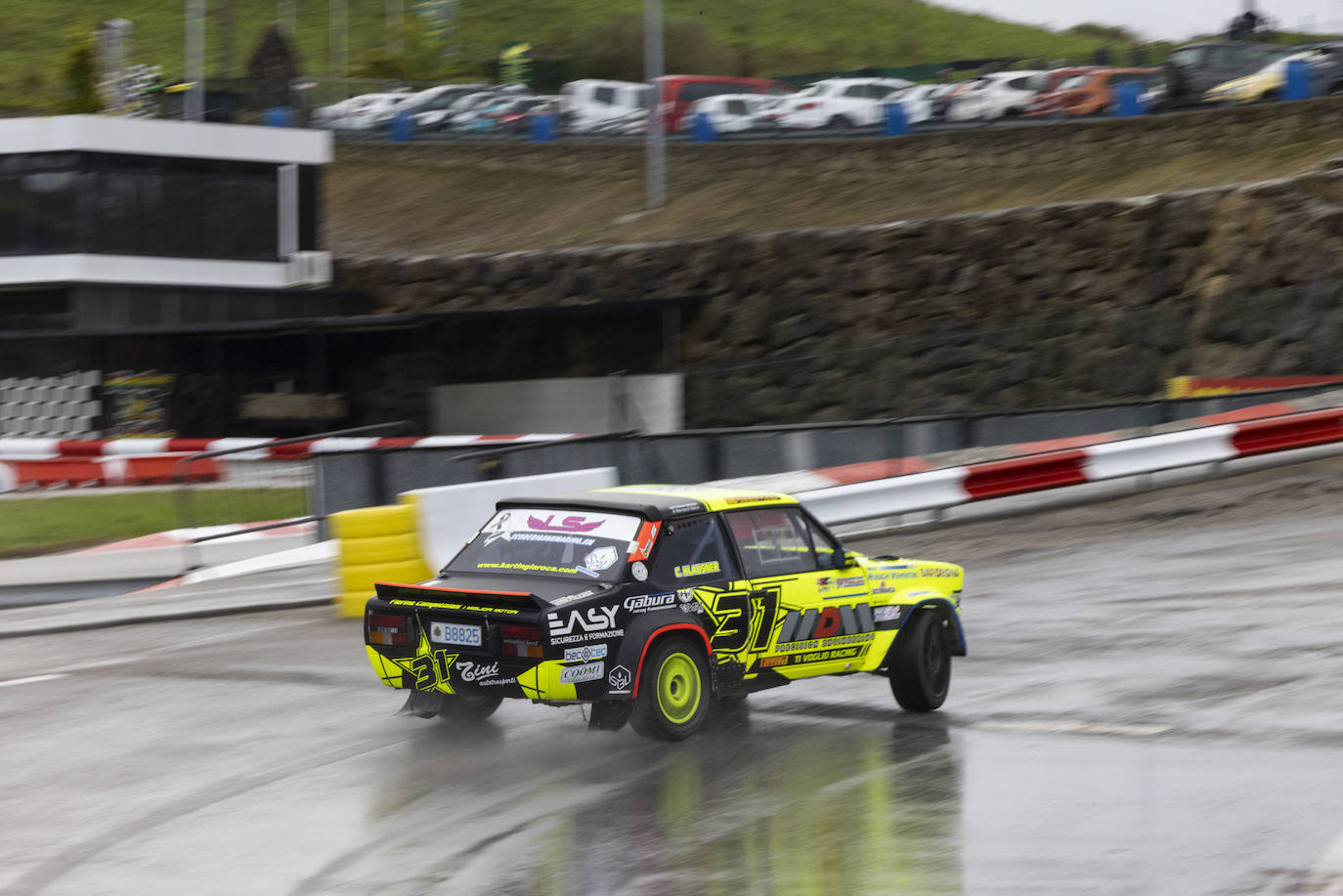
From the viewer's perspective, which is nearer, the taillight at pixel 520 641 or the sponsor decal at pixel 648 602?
the taillight at pixel 520 641

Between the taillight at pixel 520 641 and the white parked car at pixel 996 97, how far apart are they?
38.5 metres

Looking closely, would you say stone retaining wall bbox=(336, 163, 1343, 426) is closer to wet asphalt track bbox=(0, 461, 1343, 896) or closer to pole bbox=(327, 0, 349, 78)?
wet asphalt track bbox=(0, 461, 1343, 896)

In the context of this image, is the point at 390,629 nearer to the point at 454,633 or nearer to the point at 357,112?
the point at 454,633

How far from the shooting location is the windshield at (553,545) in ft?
30.1

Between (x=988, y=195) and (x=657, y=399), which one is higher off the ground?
(x=988, y=195)

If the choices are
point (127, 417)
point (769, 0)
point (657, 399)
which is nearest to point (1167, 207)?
point (657, 399)

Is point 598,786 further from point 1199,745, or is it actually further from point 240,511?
point 240,511

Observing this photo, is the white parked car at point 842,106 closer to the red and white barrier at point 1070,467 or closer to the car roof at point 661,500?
the red and white barrier at point 1070,467

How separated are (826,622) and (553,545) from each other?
1.73 m

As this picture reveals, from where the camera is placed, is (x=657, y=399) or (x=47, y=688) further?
(x=657, y=399)

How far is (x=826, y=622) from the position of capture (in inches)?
388

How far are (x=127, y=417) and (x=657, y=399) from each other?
12.7m

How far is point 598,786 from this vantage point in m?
8.32

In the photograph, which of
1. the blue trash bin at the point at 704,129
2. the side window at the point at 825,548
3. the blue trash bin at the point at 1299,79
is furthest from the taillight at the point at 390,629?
the blue trash bin at the point at 704,129
